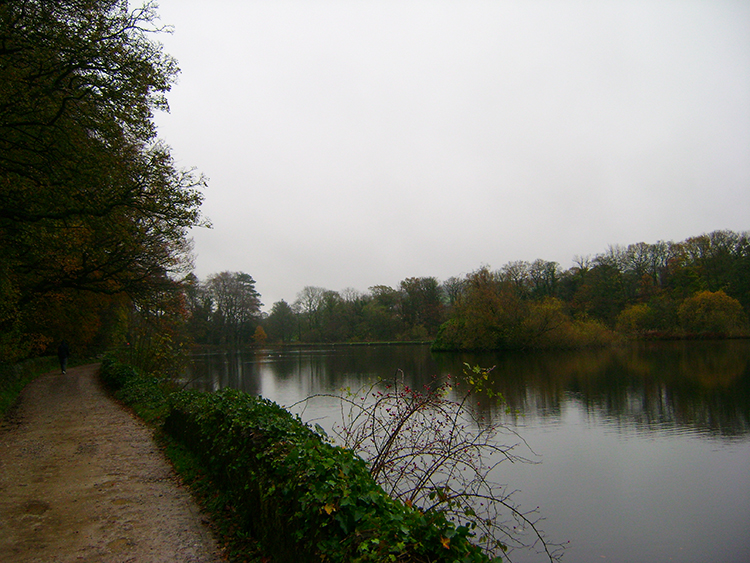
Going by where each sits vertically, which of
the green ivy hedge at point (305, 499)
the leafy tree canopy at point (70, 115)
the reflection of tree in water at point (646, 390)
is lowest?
the reflection of tree in water at point (646, 390)

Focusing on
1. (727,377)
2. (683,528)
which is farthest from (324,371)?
(683,528)

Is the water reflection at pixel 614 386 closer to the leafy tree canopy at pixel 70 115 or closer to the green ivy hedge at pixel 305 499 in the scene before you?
the green ivy hedge at pixel 305 499

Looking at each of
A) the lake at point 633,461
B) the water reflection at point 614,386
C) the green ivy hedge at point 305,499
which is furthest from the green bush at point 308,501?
the water reflection at point 614,386

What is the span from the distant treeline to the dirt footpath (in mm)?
20455

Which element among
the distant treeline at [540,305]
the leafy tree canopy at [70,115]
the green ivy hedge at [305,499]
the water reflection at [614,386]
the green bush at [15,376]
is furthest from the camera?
the distant treeline at [540,305]

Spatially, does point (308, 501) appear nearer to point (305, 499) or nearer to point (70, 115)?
point (305, 499)

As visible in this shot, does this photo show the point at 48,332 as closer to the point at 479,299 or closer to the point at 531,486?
the point at 531,486

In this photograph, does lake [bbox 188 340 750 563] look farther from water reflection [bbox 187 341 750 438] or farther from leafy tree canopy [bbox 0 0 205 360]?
leafy tree canopy [bbox 0 0 205 360]

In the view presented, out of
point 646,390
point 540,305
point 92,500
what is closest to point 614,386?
point 646,390

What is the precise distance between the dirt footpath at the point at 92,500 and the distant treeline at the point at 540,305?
67.1 ft

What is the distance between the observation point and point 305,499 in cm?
322

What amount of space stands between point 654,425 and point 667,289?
43.1 meters

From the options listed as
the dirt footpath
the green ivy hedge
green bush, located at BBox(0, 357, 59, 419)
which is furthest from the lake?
green bush, located at BBox(0, 357, 59, 419)

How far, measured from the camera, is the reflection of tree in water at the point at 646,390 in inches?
535
